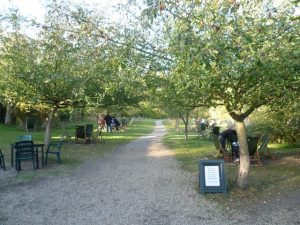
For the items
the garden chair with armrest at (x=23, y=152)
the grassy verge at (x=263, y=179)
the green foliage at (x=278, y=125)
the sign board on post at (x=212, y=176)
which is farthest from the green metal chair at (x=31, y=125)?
the sign board on post at (x=212, y=176)

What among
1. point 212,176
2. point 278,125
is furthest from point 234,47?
point 278,125

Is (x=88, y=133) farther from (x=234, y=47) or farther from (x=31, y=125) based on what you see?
(x=234, y=47)

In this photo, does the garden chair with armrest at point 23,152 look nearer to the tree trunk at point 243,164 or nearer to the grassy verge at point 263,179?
the grassy verge at point 263,179

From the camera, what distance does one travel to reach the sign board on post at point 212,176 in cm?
816

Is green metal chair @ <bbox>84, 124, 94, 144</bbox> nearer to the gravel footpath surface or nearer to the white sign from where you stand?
the gravel footpath surface

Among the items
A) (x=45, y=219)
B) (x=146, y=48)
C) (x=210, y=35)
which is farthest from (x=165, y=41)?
(x=45, y=219)

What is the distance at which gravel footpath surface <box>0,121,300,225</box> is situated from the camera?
21.0 feet

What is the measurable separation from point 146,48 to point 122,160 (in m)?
7.53

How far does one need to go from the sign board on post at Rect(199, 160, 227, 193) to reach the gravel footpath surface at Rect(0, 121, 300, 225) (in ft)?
0.97

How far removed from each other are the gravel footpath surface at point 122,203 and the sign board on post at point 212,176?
30 cm

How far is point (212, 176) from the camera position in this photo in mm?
8203

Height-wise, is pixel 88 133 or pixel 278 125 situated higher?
pixel 278 125

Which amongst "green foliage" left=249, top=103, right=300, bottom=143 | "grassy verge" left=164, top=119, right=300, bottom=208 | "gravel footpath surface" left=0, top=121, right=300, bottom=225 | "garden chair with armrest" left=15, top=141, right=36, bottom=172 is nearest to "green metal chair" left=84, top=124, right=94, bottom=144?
"grassy verge" left=164, top=119, right=300, bottom=208

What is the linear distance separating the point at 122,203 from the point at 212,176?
2.07 metres
